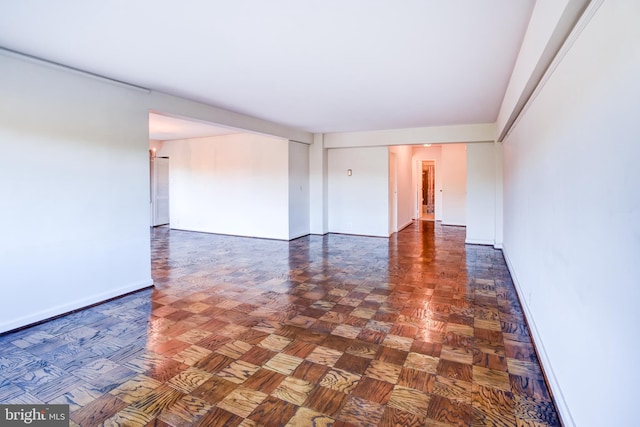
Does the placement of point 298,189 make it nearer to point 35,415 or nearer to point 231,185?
point 231,185

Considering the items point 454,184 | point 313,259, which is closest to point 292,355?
point 313,259

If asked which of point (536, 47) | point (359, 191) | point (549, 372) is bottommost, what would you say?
point (549, 372)

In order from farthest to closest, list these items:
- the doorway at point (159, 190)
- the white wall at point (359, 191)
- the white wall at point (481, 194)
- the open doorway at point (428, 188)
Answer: the open doorway at point (428, 188) < the doorway at point (159, 190) < the white wall at point (359, 191) < the white wall at point (481, 194)

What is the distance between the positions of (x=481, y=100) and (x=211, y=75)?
3471 mm

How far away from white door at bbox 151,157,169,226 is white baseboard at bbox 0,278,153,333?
6059mm

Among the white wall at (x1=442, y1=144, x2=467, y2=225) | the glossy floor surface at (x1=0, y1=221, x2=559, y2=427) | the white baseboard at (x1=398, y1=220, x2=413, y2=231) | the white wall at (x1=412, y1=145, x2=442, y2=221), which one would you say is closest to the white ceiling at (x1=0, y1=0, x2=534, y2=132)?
the glossy floor surface at (x1=0, y1=221, x2=559, y2=427)

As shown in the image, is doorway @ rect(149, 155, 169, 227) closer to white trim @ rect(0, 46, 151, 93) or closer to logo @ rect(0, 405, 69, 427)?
white trim @ rect(0, 46, 151, 93)

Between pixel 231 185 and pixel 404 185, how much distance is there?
4.75 meters

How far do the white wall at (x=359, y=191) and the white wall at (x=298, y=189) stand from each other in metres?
0.65

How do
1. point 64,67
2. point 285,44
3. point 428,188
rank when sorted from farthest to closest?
point 428,188 → point 64,67 → point 285,44

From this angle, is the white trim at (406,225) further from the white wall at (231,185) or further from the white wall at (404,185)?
the white wall at (231,185)

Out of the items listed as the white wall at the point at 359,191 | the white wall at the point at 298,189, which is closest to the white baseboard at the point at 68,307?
the white wall at the point at 298,189

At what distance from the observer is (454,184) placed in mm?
10039

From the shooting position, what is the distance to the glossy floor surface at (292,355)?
1.84 metres
